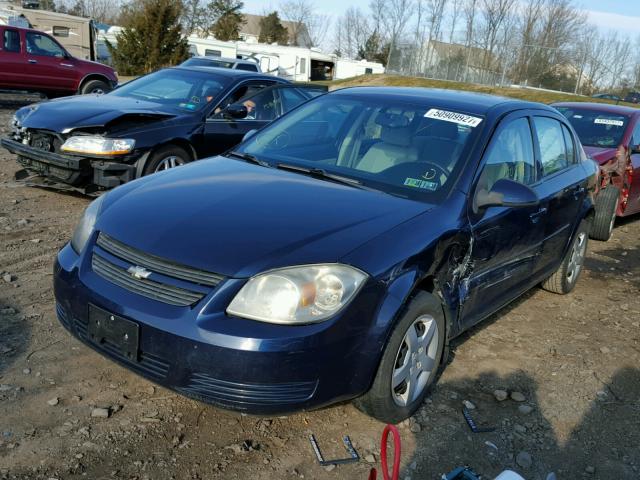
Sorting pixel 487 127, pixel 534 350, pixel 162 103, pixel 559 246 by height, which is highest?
pixel 487 127

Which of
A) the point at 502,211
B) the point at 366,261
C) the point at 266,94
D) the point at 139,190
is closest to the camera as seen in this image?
the point at 366,261

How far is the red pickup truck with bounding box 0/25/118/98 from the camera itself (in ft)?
48.1

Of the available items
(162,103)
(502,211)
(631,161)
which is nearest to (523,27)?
(631,161)

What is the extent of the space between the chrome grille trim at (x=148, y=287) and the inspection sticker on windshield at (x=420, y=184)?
4.77ft

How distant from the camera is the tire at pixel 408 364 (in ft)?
9.64

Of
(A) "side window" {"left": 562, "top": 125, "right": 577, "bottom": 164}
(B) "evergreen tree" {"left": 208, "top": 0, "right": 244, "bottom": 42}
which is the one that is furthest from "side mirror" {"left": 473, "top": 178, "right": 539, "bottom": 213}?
(B) "evergreen tree" {"left": 208, "top": 0, "right": 244, "bottom": 42}

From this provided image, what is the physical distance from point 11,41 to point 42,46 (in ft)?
2.28

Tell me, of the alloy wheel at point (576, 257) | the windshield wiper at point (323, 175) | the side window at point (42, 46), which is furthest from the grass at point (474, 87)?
the windshield wiper at point (323, 175)

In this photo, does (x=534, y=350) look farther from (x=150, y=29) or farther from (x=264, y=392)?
(x=150, y=29)

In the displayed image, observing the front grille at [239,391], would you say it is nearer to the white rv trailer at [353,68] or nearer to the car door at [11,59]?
the car door at [11,59]

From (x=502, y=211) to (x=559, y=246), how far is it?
1.46 metres

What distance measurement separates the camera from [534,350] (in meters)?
4.40

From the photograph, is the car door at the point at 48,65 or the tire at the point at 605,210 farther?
the car door at the point at 48,65

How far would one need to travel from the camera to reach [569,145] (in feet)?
→ 16.8
